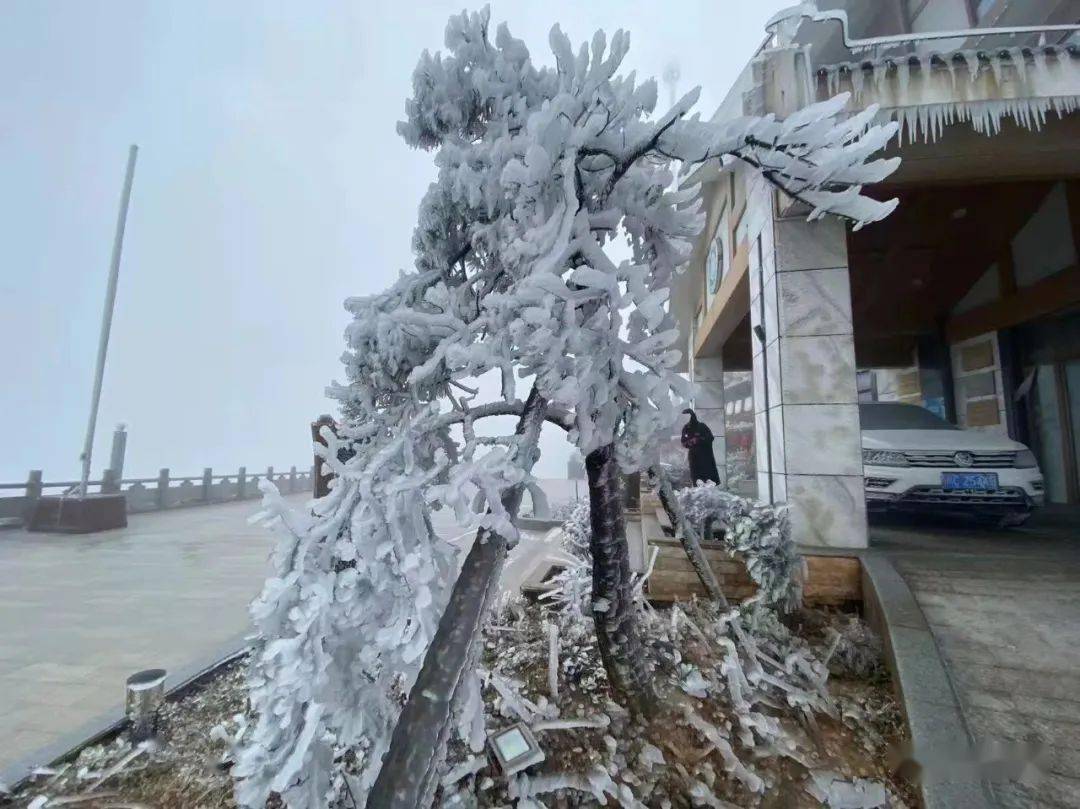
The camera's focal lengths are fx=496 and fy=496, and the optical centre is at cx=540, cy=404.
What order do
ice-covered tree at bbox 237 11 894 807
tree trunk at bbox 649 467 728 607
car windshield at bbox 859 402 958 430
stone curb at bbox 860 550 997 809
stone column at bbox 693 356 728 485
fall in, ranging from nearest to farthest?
ice-covered tree at bbox 237 11 894 807 < stone curb at bbox 860 550 997 809 < tree trunk at bbox 649 467 728 607 < car windshield at bbox 859 402 958 430 < stone column at bbox 693 356 728 485

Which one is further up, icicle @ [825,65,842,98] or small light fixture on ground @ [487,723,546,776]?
icicle @ [825,65,842,98]

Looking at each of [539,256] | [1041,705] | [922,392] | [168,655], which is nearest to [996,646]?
[1041,705]

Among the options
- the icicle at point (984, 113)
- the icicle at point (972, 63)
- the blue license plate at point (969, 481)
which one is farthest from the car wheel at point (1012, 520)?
the icicle at point (972, 63)

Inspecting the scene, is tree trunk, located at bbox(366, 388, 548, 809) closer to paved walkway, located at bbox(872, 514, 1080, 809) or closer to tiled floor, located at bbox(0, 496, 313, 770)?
paved walkway, located at bbox(872, 514, 1080, 809)

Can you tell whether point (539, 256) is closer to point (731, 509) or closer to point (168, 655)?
point (731, 509)

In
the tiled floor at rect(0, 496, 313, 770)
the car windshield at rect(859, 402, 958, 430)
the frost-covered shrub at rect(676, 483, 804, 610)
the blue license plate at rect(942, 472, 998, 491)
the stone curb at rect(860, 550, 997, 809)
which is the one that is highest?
the car windshield at rect(859, 402, 958, 430)

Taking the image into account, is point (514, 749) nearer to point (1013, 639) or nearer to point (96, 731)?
point (96, 731)

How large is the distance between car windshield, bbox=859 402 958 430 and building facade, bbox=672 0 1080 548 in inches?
67.8

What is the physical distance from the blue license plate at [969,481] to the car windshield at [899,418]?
1.28 meters

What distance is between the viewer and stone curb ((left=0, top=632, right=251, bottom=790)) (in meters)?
2.74

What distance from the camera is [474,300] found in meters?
2.55

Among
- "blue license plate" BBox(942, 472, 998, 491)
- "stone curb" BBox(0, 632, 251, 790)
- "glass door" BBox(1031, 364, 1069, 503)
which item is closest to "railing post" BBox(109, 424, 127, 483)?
"stone curb" BBox(0, 632, 251, 790)

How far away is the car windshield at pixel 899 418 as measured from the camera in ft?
20.3

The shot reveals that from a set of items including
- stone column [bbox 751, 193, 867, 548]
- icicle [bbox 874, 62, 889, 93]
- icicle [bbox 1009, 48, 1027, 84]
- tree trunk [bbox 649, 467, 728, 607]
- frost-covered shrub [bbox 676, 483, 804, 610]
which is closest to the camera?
tree trunk [bbox 649, 467, 728, 607]
